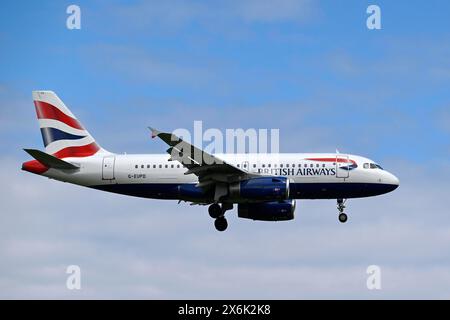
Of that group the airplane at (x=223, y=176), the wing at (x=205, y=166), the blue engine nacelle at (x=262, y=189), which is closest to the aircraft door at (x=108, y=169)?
the airplane at (x=223, y=176)

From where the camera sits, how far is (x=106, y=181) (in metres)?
70.2

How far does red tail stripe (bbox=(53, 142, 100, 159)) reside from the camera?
7212 cm

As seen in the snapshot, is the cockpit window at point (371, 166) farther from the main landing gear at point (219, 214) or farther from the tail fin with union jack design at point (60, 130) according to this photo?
the tail fin with union jack design at point (60, 130)

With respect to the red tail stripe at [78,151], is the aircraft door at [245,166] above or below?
below

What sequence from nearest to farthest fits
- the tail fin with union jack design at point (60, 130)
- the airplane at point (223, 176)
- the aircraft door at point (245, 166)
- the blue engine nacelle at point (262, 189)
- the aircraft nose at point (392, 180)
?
1. the blue engine nacelle at point (262, 189)
2. the airplane at point (223, 176)
3. the aircraft door at point (245, 166)
4. the aircraft nose at point (392, 180)
5. the tail fin with union jack design at point (60, 130)

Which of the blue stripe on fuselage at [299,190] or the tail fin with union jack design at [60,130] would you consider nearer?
the blue stripe on fuselage at [299,190]

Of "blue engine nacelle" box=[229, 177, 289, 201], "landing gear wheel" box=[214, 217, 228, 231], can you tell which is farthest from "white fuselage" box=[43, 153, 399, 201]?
"landing gear wheel" box=[214, 217, 228, 231]

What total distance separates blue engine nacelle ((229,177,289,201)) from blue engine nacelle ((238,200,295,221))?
158 inches

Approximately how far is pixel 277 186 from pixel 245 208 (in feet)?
19.0

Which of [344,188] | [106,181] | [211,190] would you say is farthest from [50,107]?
[344,188]

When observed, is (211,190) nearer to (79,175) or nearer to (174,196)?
(174,196)

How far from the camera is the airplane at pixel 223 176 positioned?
66.4 meters

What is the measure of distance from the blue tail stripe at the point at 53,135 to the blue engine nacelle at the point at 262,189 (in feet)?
42.0

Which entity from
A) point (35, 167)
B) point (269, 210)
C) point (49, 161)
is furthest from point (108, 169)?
point (269, 210)
